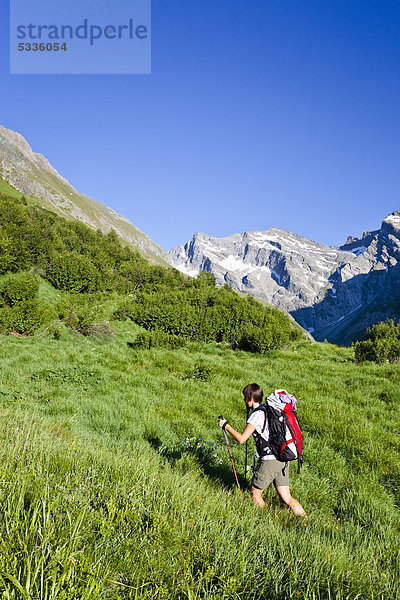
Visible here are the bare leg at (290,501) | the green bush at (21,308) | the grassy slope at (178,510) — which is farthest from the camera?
the green bush at (21,308)

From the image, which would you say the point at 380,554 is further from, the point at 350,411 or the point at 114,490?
the point at 350,411

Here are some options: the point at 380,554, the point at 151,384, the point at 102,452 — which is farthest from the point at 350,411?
the point at 102,452

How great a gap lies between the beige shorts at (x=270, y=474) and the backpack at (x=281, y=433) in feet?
0.43

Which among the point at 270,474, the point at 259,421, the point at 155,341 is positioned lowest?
the point at 270,474

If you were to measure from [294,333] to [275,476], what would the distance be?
25448 mm

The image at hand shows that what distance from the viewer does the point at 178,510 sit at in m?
2.93

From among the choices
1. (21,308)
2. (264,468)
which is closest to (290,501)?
(264,468)

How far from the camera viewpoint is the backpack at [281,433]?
444 cm

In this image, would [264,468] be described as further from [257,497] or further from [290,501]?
[290,501]

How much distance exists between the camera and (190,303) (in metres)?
29.3

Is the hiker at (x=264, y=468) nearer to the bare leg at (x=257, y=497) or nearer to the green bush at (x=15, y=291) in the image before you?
the bare leg at (x=257, y=497)

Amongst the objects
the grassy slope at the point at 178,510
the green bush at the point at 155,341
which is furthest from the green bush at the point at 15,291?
the grassy slope at the point at 178,510

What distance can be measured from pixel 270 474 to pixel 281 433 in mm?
695

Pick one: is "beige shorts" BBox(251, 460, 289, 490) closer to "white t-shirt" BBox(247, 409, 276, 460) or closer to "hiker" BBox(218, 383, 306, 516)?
"hiker" BBox(218, 383, 306, 516)
